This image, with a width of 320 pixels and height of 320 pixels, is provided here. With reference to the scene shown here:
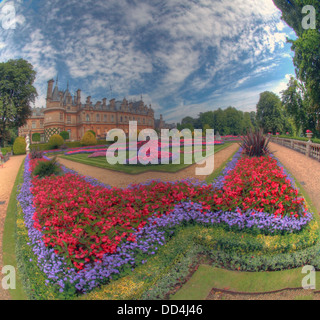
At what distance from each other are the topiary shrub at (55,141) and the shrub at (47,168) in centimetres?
83

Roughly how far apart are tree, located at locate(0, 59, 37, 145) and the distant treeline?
1.94 m

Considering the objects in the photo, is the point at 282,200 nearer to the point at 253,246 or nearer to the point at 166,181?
the point at 253,246

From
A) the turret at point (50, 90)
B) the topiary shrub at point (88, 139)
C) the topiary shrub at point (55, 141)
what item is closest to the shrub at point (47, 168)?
the topiary shrub at point (55, 141)

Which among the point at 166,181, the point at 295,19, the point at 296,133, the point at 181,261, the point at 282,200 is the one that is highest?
the point at 295,19

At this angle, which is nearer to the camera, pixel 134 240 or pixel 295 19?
pixel 134 240

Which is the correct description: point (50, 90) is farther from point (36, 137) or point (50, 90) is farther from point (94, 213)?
point (94, 213)

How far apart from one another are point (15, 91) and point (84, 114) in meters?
0.95

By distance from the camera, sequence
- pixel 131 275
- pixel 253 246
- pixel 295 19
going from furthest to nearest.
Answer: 1. pixel 295 19
2. pixel 253 246
3. pixel 131 275

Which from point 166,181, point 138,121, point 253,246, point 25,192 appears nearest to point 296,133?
point 253,246

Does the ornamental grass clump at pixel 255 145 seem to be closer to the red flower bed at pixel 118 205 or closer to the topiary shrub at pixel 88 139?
the red flower bed at pixel 118 205

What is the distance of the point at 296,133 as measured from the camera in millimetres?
3875

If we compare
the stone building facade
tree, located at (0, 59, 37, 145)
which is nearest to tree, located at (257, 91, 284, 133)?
the stone building facade

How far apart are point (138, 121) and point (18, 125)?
5.79 ft

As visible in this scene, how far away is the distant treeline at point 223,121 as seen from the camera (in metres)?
2.40
